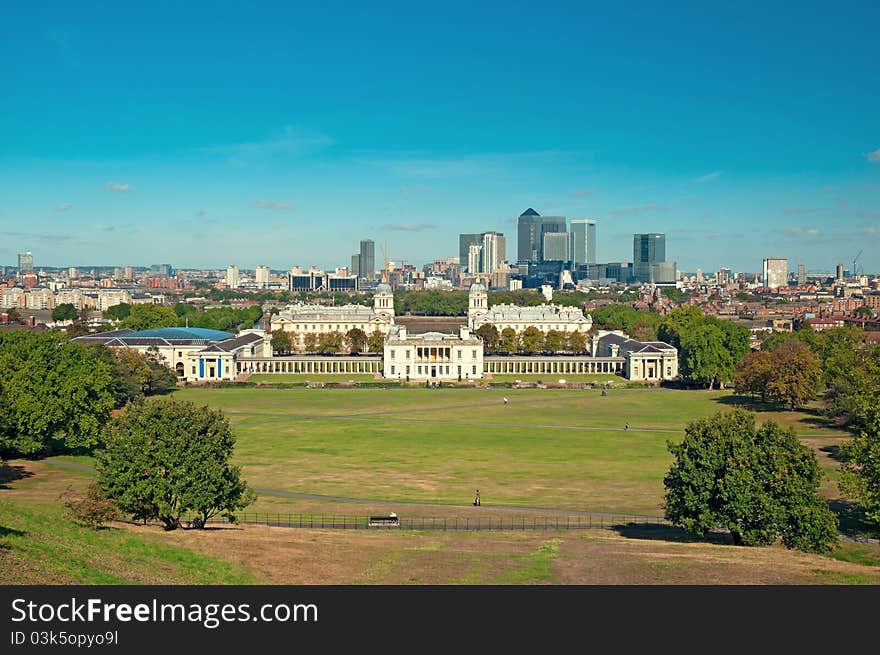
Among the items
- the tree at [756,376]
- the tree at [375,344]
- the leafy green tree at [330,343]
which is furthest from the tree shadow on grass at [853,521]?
the tree at [375,344]

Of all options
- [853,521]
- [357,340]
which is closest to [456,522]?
[853,521]

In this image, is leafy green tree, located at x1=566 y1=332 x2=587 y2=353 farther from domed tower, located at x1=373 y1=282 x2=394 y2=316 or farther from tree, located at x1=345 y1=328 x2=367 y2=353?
domed tower, located at x1=373 y1=282 x2=394 y2=316

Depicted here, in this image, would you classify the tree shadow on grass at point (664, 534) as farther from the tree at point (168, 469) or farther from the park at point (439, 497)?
the tree at point (168, 469)
